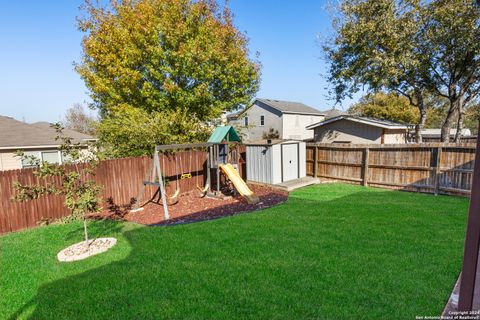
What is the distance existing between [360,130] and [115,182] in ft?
44.1

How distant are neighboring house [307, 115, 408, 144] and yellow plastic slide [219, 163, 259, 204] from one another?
356 inches

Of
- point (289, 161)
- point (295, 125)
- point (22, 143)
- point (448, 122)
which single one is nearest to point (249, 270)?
point (289, 161)

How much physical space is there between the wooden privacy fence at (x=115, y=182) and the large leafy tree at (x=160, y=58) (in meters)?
2.89

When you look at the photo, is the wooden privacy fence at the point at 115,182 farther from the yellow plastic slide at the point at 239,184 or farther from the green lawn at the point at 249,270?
the yellow plastic slide at the point at 239,184

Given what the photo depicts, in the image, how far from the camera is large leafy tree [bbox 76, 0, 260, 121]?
12.9 m

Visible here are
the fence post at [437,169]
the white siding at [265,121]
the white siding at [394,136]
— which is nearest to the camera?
→ the fence post at [437,169]

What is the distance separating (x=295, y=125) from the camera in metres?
29.2

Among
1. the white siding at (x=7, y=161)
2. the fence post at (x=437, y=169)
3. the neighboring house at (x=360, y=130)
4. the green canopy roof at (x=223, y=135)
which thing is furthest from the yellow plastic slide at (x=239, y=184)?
the white siding at (x=7, y=161)

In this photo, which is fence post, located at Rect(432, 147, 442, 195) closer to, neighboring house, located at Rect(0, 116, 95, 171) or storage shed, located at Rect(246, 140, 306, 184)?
storage shed, located at Rect(246, 140, 306, 184)

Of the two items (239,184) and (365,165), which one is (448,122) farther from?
(239,184)

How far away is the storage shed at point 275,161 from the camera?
1112cm

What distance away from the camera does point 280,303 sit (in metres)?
3.18

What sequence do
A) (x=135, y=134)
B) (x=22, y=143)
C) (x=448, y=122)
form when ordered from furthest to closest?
(x=448, y=122) < (x=22, y=143) < (x=135, y=134)

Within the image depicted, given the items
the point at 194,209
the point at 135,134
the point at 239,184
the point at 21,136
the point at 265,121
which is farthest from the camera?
the point at 265,121
